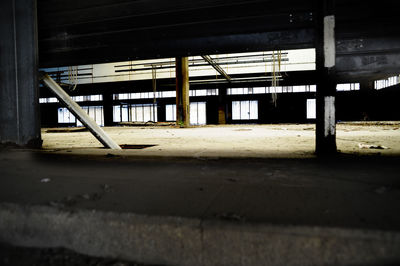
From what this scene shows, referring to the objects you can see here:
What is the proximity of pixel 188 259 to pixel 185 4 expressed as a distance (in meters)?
3.12

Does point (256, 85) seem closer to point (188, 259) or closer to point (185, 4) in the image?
point (185, 4)

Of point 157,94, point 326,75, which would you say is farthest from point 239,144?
point 157,94

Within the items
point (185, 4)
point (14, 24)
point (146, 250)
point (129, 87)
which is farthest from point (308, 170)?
point (129, 87)

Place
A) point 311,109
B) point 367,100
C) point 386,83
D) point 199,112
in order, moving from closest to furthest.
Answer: point 386,83, point 367,100, point 311,109, point 199,112

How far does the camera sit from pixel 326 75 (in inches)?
108

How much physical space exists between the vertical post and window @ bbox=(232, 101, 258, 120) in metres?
15.2

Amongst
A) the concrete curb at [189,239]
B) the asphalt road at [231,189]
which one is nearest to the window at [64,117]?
the asphalt road at [231,189]

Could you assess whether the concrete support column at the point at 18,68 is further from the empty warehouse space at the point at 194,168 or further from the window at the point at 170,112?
the window at the point at 170,112

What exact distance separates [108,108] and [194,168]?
18242 millimetres

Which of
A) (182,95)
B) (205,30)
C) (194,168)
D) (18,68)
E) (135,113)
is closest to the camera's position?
(194,168)

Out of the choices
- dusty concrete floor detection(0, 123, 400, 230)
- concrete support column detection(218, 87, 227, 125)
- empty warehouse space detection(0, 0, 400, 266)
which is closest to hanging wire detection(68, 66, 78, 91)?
empty warehouse space detection(0, 0, 400, 266)

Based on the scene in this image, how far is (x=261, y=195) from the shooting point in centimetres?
142

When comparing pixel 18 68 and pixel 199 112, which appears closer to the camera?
pixel 18 68

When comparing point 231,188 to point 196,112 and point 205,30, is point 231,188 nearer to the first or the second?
point 205,30
